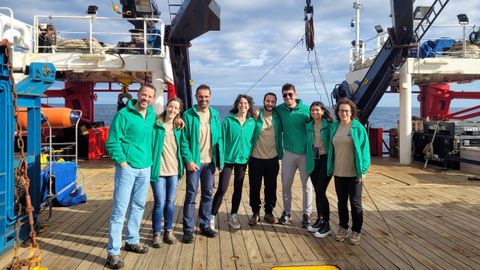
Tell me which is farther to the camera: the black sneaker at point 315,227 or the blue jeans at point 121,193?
the black sneaker at point 315,227

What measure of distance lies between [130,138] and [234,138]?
141cm

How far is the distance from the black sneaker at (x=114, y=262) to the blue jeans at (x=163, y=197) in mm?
655

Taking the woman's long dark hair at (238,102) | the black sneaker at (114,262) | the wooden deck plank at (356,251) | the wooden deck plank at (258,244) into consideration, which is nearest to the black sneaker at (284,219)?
the wooden deck plank at (356,251)

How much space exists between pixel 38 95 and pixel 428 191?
7154 millimetres

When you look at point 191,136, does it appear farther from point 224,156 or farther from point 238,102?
point 238,102

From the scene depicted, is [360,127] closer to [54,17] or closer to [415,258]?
[415,258]

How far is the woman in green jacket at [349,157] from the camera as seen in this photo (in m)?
4.54

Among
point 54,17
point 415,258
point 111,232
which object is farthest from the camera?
point 54,17

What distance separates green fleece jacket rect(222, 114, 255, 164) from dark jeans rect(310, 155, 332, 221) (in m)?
0.92

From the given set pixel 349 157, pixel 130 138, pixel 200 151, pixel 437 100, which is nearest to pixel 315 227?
pixel 349 157

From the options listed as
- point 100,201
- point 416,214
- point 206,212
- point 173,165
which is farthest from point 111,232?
point 416,214

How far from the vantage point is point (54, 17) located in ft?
33.8

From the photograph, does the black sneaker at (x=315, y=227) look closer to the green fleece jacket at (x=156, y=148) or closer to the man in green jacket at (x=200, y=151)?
the man in green jacket at (x=200, y=151)

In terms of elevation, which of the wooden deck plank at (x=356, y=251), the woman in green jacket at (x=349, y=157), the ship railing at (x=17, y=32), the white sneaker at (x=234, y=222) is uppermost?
the ship railing at (x=17, y=32)
